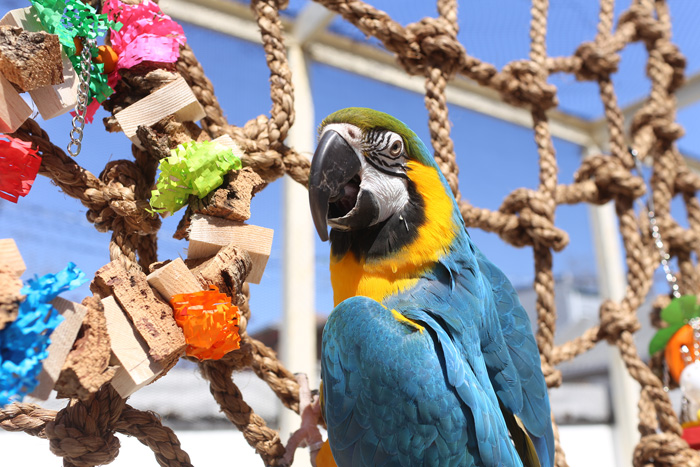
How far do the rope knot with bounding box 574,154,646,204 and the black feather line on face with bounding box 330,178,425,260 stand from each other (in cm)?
76

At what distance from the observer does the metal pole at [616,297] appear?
3.01 metres

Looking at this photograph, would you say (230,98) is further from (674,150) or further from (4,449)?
(674,150)

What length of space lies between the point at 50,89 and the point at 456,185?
2.41 feet

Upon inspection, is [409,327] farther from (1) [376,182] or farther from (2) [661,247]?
(2) [661,247]

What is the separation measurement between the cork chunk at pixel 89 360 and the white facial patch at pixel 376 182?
415mm

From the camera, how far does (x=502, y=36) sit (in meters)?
2.40

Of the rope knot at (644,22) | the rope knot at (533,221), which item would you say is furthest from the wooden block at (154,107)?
the rope knot at (644,22)

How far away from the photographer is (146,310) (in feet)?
1.96

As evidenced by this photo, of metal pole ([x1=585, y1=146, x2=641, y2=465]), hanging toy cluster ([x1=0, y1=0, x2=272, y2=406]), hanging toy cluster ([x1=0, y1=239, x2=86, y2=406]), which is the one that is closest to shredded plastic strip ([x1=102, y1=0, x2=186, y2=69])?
hanging toy cluster ([x1=0, y1=0, x2=272, y2=406])

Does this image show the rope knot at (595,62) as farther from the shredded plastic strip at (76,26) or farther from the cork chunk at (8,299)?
the cork chunk at (8,299)

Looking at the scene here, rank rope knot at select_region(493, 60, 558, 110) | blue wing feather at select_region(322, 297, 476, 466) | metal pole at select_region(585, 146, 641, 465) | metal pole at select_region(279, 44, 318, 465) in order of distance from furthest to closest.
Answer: metal pole at select_region(585, 146, 641, 465), metal pole at select_region(279, 44, 318, 465), rope knot at select_region(493, 60, 558, 110), blue wing feather at select_region(322, 297, 476, 466)

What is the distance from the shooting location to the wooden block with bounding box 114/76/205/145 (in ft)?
2.31

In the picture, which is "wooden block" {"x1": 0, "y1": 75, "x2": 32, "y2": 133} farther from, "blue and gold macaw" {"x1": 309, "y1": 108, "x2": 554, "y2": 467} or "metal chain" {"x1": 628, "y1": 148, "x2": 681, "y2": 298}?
"metal chain" {"x1": 628, "y1": 148, "x2": 681, "y2": 298}

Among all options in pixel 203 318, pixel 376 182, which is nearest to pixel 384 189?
pixel 376 182
